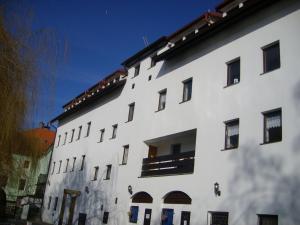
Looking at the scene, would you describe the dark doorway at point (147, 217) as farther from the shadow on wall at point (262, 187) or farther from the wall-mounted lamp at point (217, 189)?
the shadow on wall at point (262, 187)

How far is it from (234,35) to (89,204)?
17.0m

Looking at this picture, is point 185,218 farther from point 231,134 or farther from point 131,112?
point 131,112

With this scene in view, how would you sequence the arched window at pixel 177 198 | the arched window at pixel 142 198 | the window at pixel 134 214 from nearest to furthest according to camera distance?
the arched window at pixel 177 198 → the arched window at pixel 142 198 → the window at pixel 134 214

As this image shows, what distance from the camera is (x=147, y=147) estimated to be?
75.5 feet

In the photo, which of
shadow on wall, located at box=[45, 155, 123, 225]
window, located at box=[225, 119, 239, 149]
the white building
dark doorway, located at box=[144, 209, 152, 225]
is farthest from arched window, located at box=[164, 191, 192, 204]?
shadow on wall, located at box=[45, 155, 123, 225]

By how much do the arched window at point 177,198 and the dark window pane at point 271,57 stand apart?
7.21m

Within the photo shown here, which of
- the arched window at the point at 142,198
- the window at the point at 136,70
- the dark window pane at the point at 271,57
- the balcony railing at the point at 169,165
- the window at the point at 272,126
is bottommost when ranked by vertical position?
the arched window at the point at 142,198

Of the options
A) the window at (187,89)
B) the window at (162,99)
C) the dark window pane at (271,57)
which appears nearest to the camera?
the dark window pane at (271,57)

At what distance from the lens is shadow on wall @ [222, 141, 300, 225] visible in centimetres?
1264

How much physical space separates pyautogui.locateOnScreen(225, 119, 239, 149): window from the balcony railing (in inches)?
103

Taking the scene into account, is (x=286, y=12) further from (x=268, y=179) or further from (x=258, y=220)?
(x=258, y=220)

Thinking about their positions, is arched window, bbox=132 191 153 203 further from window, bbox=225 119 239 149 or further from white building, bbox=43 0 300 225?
window, bbox=225 119 239 149

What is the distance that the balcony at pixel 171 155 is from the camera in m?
18.9

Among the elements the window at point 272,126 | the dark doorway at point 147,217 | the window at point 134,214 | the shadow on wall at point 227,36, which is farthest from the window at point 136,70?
the window at point 272,126
